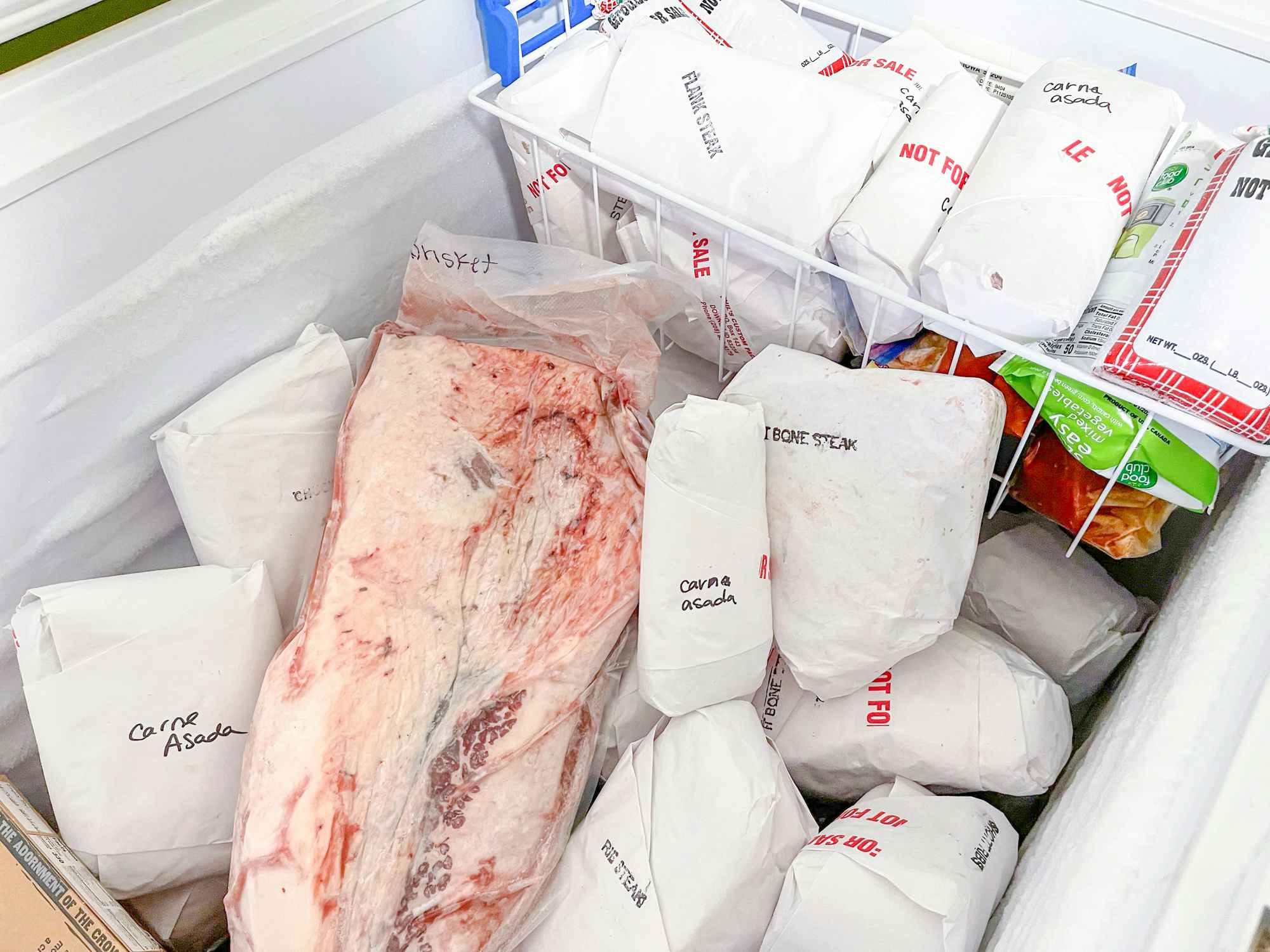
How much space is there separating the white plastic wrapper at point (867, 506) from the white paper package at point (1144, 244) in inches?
2.8

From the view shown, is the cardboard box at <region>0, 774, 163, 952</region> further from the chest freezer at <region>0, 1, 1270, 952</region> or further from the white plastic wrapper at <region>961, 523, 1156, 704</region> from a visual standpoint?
the white plastic wrapper at <region>961, 523, 1156, 704</region>

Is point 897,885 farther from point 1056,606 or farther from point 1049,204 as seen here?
point 1049,204

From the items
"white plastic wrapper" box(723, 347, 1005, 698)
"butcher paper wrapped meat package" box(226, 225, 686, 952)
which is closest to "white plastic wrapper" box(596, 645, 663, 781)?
"butcher paper wrapped meat package" box(226, 225, 686, 952)

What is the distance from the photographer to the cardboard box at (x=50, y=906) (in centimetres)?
59

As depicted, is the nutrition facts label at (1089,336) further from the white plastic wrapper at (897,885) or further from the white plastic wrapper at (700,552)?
the white plastic wrapper at (897,885)

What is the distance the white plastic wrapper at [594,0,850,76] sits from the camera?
32.8 inches

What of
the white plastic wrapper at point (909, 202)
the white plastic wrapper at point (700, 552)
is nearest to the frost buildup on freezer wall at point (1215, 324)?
A: the white plastic wrapper at point (909, 202)

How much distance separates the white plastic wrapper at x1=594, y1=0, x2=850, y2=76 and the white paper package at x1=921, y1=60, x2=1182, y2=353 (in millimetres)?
224

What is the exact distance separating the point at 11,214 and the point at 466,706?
0.46m

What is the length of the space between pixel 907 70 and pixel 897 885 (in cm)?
67

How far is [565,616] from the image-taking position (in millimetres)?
691

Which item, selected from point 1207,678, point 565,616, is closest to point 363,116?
point 565,616

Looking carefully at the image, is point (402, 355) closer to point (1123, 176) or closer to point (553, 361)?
point (553, 361)

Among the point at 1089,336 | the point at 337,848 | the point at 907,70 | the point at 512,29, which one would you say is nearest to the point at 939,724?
the point at 1089,336
